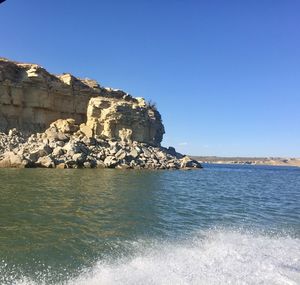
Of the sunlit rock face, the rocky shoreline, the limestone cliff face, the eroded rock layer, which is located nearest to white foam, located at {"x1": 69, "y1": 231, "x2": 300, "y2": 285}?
the rocky shoreline

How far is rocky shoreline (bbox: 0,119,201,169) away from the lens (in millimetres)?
47688

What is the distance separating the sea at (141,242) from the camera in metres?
8.93

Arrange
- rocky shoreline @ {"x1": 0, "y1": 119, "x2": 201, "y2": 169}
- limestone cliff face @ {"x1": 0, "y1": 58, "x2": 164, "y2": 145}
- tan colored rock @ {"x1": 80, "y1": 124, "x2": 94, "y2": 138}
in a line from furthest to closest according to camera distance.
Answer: tan colored rock @ {"x1": 80, "y1": 124, "x2": 94, "y2": 138}
limestone cliff face @ {"x1": 0, "y1": 58, "x2": 164, "y2": 145}
rocky shoreline @ {"x1": 0, "y1": 119, "x2": 201, "y2": 169}

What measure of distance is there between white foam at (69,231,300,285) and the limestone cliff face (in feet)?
174

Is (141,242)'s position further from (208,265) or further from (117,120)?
(117,120)

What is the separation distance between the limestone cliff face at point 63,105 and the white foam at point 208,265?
52985 mm

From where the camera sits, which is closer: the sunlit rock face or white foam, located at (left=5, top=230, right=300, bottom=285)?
white foam, located at (left=5, top=230, right=300, bottom=285)

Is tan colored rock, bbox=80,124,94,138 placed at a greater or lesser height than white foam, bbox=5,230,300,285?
greater

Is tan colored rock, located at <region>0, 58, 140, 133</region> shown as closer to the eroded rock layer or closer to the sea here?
the eroded rock layer

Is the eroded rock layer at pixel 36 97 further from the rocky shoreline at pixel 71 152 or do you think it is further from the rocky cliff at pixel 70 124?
the rocky shoreline at pixel 71 152

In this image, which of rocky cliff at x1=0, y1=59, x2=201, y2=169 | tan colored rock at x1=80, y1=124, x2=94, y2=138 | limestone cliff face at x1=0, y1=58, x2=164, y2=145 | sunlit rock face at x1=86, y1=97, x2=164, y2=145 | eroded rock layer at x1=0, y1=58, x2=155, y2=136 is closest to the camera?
rocky cliff at x1=0, y1=59, x2=201, y2=169

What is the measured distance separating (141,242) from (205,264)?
310 centimetres

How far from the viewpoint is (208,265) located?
32.1ft

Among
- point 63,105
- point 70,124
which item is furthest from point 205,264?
point 63,105
